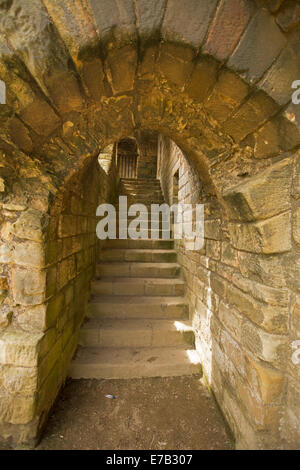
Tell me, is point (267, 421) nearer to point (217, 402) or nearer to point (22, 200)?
point (217, 402)

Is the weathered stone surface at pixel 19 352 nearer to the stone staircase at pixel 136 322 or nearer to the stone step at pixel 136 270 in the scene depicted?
the stone staircase at pixel 136 322

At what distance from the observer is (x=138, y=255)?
3.43 metres

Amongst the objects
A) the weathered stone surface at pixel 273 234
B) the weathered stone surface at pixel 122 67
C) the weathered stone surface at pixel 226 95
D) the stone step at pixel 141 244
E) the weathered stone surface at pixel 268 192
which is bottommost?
the stone step at pixel 141 244

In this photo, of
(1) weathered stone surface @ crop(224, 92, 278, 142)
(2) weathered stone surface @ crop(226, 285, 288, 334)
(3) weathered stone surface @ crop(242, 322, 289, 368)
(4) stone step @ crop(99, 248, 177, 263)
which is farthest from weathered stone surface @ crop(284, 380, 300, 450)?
(4) stone step @ crop(99, 248, 177, 263)

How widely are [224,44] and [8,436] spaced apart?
2638 millimetres

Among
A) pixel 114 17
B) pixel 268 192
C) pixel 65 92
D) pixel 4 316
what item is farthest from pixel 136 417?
pixel 114 17

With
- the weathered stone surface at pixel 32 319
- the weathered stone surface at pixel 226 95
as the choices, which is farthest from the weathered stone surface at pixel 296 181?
the weathered stone surface at pixel 32 319

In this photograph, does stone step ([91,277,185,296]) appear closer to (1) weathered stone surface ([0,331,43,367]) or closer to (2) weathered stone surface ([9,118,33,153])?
(1) weathered stone surface ([0,331,43,367])

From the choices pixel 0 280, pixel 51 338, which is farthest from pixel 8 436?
pixel 0 280

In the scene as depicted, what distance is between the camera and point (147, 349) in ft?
7.47

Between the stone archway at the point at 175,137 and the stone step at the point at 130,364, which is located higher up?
the stone archway at the point at 175,137

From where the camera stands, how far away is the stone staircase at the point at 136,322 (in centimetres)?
206

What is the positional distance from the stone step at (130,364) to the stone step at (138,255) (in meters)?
1.47

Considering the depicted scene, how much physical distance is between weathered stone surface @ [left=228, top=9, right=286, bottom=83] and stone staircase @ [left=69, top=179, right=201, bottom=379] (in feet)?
7.94
